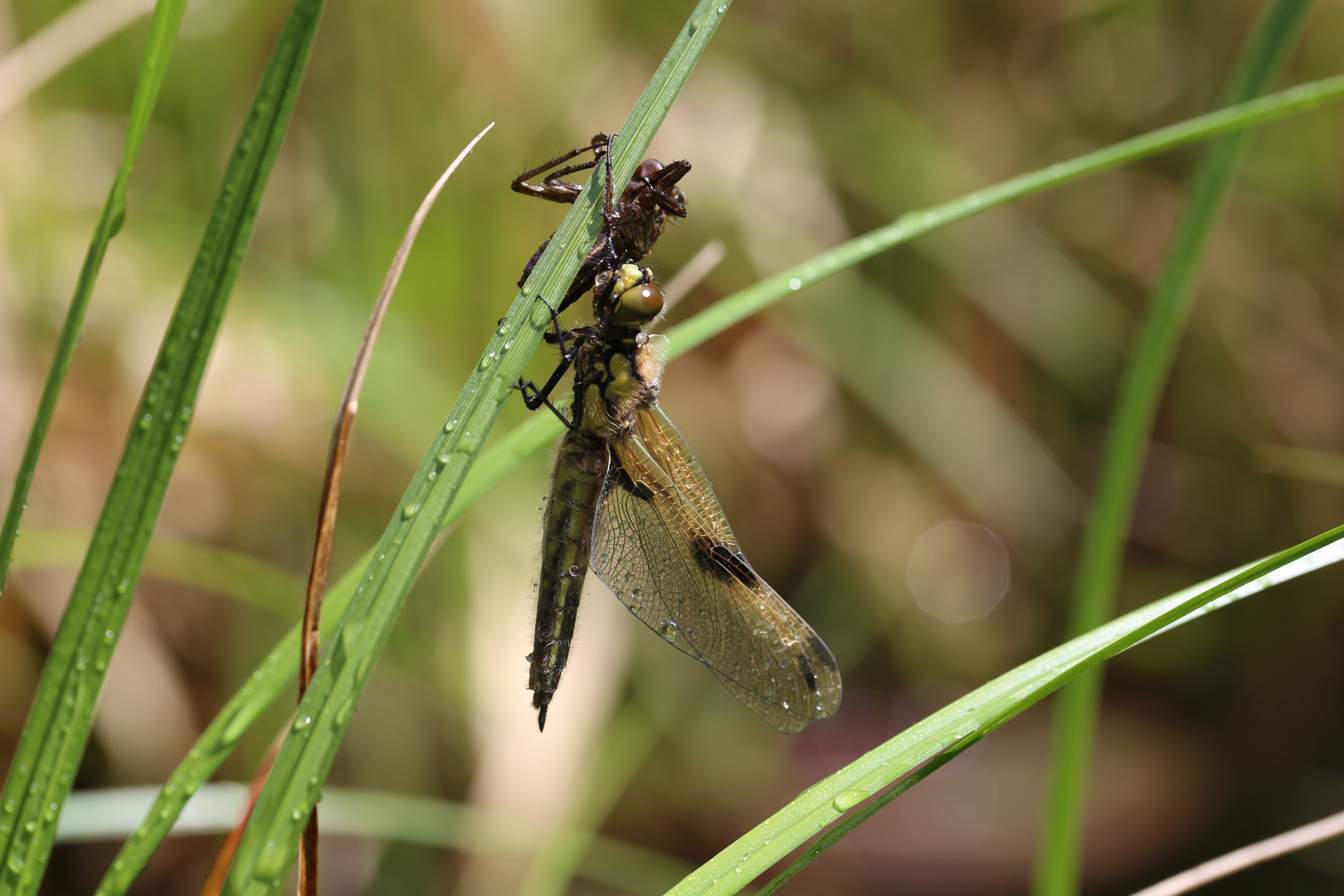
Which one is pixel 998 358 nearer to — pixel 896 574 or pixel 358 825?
pixel 896 574

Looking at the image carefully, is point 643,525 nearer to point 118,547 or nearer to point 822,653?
point 822,653

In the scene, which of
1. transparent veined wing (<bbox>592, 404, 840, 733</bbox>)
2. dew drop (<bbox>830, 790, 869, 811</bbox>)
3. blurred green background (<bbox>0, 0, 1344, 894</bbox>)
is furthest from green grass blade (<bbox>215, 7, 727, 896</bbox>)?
blurred green background (<bbox>0, 0, 1344, 894</bbox>)

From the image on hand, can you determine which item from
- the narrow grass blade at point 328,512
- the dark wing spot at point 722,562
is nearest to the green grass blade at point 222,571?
the dark wing spot at point 722,562

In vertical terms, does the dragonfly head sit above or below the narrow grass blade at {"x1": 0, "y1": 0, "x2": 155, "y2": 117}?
below

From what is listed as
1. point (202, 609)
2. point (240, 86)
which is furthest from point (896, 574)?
point (240, 86)

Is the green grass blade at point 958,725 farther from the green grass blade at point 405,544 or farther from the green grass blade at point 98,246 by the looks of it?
Result: the green grass blade at point 98,246

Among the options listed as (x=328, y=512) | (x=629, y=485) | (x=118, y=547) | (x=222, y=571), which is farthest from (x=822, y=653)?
(x=222, y=571)

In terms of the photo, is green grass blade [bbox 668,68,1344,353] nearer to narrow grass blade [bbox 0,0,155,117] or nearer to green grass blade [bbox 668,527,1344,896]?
green grass blade [bbox 668,527,1344,896]
